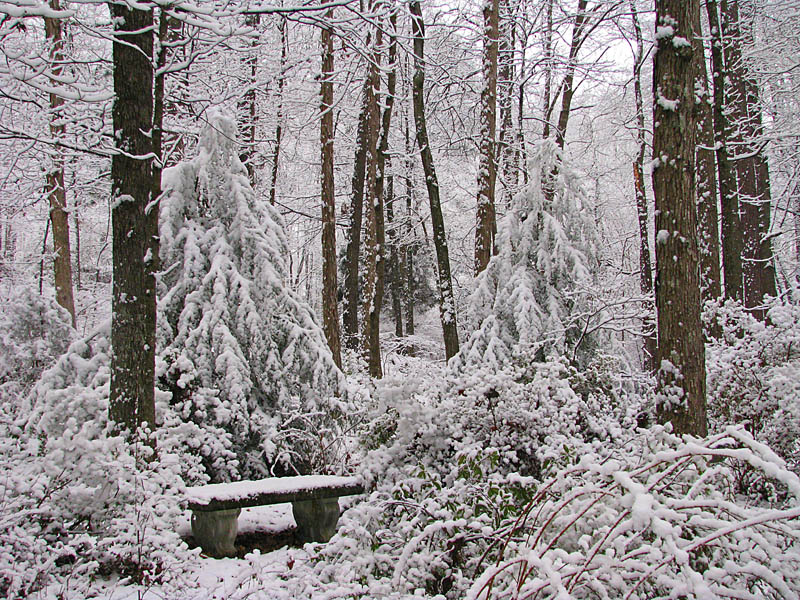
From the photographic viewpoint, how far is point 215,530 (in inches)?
196

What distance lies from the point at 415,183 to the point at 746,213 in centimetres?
1166

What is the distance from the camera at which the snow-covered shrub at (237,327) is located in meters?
6.69

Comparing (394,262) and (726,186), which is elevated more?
(394,262)

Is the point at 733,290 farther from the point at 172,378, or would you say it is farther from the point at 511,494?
the point at 172,378

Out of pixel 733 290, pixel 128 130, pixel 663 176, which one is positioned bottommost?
pixel 733 290

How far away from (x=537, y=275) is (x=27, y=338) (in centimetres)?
691

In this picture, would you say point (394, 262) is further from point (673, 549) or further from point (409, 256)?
point (673, 549)

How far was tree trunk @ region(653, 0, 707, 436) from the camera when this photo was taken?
4496mm

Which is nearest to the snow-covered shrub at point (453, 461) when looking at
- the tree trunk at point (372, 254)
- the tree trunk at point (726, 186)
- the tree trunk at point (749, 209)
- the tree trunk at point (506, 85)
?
the tree trunk at point (726, 186)

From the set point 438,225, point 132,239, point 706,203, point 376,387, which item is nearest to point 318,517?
point 376,387

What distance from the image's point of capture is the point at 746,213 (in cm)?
1006

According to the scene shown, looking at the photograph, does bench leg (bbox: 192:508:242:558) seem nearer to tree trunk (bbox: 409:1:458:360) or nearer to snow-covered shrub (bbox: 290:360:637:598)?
snow-covered shrub (bbox: 290:360:637:598)

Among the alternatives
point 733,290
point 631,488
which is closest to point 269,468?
point 631,488

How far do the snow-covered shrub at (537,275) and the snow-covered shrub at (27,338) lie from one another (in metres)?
5.46
